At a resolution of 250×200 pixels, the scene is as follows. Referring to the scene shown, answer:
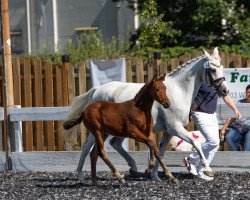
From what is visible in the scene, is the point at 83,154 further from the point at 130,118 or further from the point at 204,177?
the point at 204,177

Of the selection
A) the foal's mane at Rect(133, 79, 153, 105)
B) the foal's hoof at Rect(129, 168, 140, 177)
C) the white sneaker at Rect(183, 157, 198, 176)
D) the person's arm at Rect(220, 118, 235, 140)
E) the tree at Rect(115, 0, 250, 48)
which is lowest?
the foal's hoof at Rect(129, 168, 140, 177)

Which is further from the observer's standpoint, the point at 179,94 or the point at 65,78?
the point at 65,78

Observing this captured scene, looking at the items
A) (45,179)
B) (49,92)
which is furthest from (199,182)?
(49,92)

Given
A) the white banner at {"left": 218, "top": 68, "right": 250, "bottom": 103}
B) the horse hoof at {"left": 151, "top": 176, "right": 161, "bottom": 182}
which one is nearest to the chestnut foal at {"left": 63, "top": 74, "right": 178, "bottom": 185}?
the horse hoof at {"left": 151, "top": 176, "right": 161, "bottom": 182}

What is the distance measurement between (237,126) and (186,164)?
6.56 feet

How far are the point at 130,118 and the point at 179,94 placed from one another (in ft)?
3.63

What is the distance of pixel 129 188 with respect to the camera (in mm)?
12547

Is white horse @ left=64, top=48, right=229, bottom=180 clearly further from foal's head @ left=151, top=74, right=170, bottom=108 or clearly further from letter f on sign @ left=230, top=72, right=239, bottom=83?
letter f on sign @ left=230, top=72, right=239, bottom=83

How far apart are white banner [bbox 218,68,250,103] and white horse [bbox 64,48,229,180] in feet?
6.48

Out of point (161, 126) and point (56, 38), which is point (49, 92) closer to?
point (161, 126)

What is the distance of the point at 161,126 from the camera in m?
13.4

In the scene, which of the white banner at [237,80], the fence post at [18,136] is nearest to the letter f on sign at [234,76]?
the white banner at [237,80]

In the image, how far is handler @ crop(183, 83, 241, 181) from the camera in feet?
43.5

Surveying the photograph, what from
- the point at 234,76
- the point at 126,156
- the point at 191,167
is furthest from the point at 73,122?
the point at 234,76
